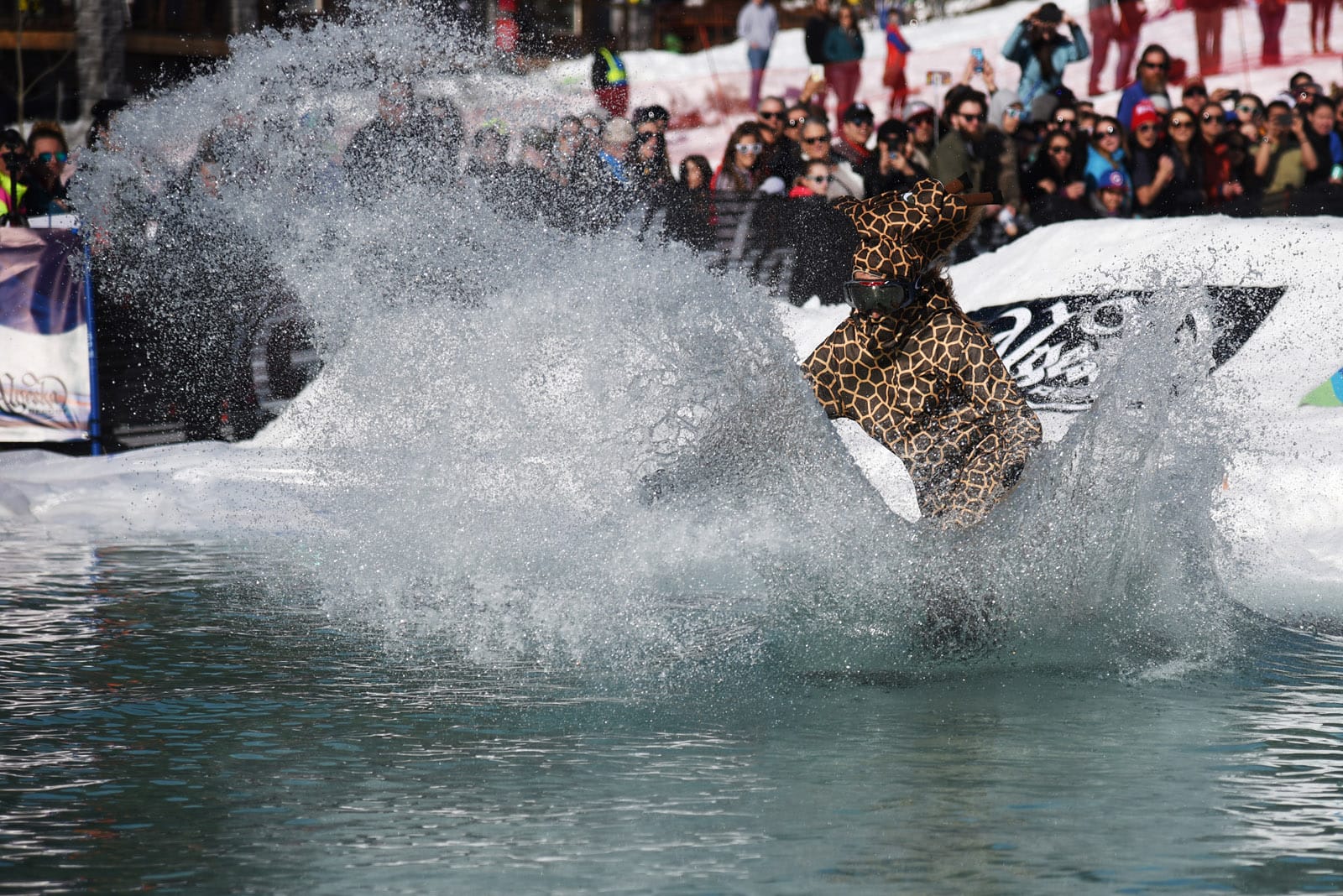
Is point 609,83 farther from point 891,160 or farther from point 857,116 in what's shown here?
point 891,160

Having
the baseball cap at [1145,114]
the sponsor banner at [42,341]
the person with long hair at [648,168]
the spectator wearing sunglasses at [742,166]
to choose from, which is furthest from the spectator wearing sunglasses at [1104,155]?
the sponsor banner at [42,341]

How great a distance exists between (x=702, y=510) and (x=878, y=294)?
95 cm

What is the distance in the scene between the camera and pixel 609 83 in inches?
616

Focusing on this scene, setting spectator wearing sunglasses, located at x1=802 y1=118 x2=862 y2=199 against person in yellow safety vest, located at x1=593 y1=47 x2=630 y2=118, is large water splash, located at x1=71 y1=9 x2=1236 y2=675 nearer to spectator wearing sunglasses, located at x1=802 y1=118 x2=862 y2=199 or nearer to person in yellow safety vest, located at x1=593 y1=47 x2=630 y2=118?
spectator wearing sunglasses, located at x1=802 y1=118 x2=862 y2=199

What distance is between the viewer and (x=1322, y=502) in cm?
915

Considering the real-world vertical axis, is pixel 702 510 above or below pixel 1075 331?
below

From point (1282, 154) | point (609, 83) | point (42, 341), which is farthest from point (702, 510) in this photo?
point (609, 83)

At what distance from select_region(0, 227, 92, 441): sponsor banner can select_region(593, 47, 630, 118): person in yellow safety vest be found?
16.0 feet

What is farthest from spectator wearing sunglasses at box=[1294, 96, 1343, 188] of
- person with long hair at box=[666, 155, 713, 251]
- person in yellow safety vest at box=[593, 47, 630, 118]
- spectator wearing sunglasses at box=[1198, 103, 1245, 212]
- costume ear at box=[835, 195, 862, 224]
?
costume ear at box=[835, 195, 862, 224]

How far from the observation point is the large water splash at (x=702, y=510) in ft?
21.4

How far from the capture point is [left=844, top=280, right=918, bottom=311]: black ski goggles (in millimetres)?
6516

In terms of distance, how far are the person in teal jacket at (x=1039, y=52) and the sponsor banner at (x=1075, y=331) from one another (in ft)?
13.0

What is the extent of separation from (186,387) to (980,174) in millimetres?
5674

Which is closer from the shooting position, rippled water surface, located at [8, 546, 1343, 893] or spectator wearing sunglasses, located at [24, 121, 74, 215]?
rippled water surface, located at [8, 546, 1343, 893]
